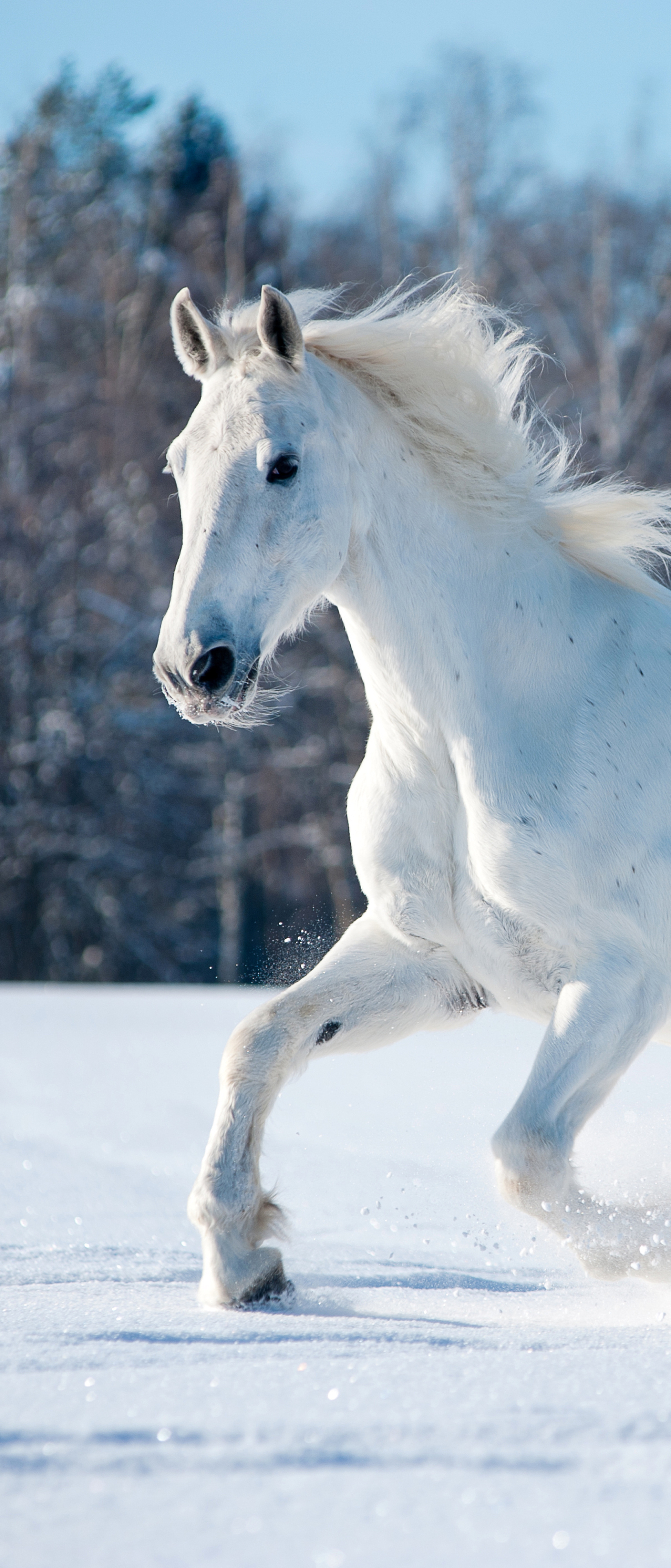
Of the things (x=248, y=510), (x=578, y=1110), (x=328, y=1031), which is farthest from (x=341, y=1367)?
(x=248, y=510)

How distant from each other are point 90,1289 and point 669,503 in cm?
204

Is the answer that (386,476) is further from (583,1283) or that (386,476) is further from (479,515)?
(583,1283)

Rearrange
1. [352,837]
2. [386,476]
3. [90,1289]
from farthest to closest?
[352,837], [386,476], [90,1289]

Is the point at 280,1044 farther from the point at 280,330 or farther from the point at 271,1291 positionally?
the point at 280,330

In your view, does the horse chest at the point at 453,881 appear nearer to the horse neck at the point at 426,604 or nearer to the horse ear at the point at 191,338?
the horse neck at the point at 426,604

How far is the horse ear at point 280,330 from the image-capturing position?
248 cm

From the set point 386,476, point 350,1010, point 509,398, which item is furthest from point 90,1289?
point 509,398

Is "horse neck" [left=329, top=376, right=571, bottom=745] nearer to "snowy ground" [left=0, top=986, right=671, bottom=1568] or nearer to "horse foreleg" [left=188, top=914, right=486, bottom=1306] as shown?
"horse foreleg" [left=188, top=914, right=486, bottom=1306]

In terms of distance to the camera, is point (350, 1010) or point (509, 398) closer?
point (350, 1010)

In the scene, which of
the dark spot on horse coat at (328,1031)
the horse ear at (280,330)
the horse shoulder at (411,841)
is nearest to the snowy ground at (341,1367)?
the dark spot on horse coat at (328,1031)

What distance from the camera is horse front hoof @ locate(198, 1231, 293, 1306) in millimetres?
2365

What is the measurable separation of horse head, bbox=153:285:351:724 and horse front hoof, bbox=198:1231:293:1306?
3.04ft

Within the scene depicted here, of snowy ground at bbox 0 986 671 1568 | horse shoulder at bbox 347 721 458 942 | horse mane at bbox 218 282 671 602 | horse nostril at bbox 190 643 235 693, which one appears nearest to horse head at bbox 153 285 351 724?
horse nostril at bbox 190 643 235 693

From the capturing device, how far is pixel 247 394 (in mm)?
2463
